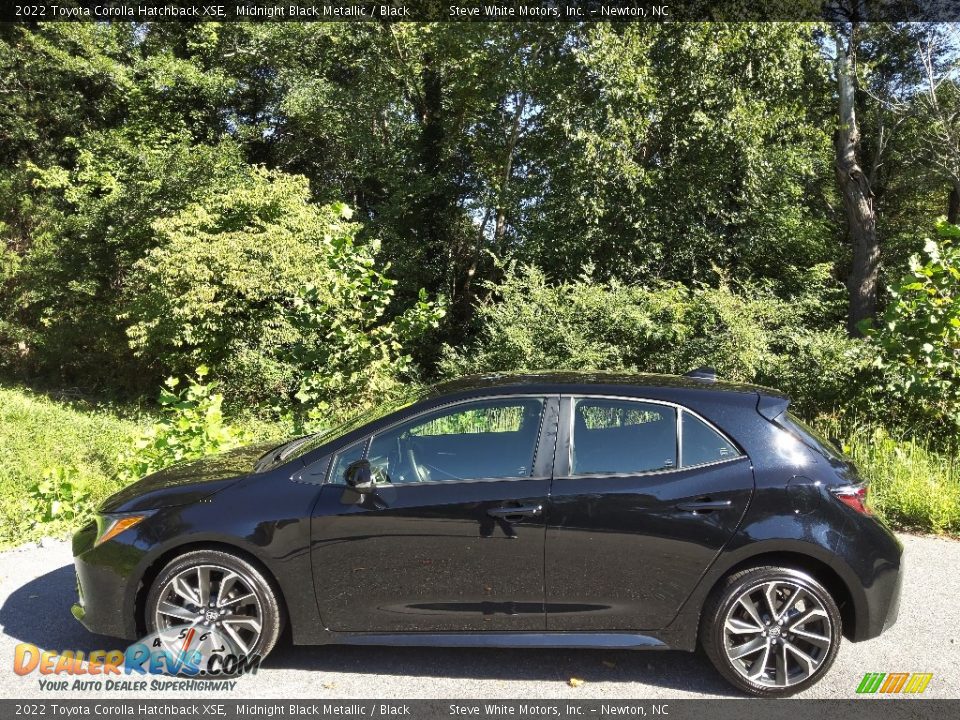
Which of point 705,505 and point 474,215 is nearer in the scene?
point 705,505

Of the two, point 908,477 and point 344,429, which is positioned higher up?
point 344,429

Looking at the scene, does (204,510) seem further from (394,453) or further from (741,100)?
(741,100)

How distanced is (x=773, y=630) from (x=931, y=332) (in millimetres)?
4856

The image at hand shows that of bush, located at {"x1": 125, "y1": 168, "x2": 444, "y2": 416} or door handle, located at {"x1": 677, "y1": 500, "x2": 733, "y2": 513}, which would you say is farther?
bush, located at {"x1": 125, "y1": 168, "x2": 444, "y2": 416}

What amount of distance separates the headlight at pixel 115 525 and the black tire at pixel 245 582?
295mm

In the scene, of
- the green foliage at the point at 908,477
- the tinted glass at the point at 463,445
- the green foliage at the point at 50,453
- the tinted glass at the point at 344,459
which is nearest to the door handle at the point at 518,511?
the tinted glass at the point at 463,445

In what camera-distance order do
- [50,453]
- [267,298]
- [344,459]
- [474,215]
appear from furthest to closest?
[474,215] → [267,298] → [50,453] → [344,459]

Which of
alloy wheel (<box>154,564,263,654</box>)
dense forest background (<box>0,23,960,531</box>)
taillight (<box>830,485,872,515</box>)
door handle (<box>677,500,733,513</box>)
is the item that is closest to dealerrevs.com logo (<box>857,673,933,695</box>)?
taillight (<box>830,485,872,515</box>)

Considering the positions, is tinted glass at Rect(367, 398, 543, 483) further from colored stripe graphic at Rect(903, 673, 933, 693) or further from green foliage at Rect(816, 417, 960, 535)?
green foliage at Rect(816, 417, 960, 535)

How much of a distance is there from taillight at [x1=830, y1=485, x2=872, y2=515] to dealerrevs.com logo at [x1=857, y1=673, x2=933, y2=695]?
0.83 meters

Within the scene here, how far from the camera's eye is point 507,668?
157 inches

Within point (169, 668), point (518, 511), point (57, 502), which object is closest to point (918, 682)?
point (518, 511)

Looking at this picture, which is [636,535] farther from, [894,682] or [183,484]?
[183,484]

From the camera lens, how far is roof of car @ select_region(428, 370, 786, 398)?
416 centimetres
